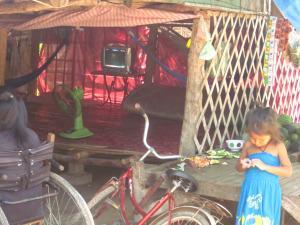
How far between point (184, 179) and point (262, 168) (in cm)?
56

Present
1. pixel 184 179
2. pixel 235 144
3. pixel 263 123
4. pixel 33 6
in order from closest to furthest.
Answer: pixel 263 123 < pixel 184 179 < pixel 33 6 < pixel 235 144

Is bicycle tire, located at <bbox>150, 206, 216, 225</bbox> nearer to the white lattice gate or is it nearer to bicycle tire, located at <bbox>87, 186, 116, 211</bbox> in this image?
bicycle tire, located at <bbox>87, 186, 116, 211</bbox>

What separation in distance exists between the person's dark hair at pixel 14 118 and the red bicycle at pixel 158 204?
72 centimetres

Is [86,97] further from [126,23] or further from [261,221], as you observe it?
[261,221]

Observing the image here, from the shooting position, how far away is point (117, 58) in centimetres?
801

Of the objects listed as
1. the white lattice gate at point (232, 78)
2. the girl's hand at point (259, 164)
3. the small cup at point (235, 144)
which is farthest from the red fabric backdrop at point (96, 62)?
the girl's hand at point (259, 164)

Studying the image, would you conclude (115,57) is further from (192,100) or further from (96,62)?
(192,100)

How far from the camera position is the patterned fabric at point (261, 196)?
3.54 m

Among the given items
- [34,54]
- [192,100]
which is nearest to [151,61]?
[34,54]

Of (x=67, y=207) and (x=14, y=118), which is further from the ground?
(x=14, y=118)

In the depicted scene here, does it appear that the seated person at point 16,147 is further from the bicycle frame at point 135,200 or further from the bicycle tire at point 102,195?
the bicycle frame at point 135,200

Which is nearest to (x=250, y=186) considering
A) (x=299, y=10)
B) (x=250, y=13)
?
(x=250, y=13)

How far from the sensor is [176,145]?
19.9 feet

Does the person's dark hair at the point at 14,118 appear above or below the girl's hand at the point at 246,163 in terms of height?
above
